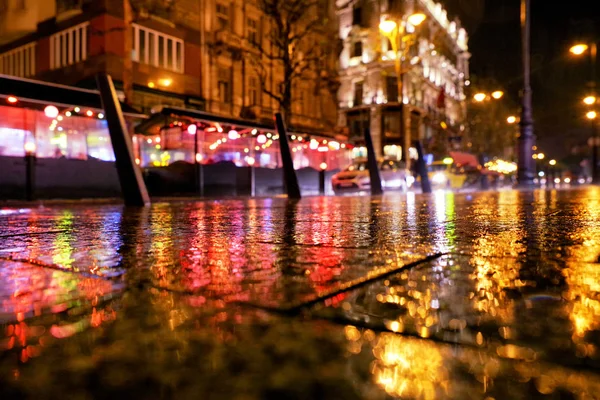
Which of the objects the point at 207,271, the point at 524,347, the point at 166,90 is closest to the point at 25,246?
the point at 207,271

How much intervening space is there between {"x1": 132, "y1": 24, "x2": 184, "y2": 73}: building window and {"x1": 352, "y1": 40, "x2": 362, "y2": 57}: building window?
2187 centimetres

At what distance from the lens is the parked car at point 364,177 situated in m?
19.0

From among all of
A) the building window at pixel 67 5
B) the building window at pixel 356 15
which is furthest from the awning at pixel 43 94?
the building window at pixel 356 15

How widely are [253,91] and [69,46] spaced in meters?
10.9

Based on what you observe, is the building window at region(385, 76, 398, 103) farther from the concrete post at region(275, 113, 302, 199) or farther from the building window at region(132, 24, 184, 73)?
the concrete post at region(275, 113, 302, 199)

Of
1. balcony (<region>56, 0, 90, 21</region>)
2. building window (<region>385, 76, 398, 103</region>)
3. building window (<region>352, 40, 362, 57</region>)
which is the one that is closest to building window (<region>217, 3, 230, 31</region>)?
balcony (<region>56, 0, 90, 21</region>)

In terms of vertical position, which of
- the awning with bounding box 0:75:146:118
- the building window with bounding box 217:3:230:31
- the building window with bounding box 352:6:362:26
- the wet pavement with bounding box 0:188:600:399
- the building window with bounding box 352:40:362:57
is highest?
the building window with bounding box 352:6:362:26

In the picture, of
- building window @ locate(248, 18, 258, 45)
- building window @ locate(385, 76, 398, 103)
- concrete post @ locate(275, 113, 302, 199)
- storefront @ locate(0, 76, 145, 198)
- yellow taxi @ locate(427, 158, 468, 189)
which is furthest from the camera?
building window @ locate(385, 76, 398, 103)

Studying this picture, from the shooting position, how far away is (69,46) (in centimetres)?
2112

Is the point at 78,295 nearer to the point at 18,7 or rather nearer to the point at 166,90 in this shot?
the point at 18,7

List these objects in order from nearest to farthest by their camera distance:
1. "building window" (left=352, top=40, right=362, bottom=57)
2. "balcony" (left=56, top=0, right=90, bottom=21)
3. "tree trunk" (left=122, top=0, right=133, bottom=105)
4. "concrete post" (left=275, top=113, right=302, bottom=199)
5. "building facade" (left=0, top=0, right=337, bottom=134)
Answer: "concrete post" (left=275, top=113, right=302, bottom=199), "tree trunk" (left=122, top=0, right=133, bottom=105), "building facade" (left=0, top=0, right=337, bottom=134), "balcony" (left=56, top=0, right=90, bottom=21), "building window" (left=352, top=40, right=362, bottom=57)

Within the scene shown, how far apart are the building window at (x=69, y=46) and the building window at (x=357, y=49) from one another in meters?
26.2

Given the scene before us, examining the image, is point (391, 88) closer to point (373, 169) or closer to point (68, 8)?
point (68, 8)

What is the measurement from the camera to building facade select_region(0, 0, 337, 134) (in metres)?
19.5
